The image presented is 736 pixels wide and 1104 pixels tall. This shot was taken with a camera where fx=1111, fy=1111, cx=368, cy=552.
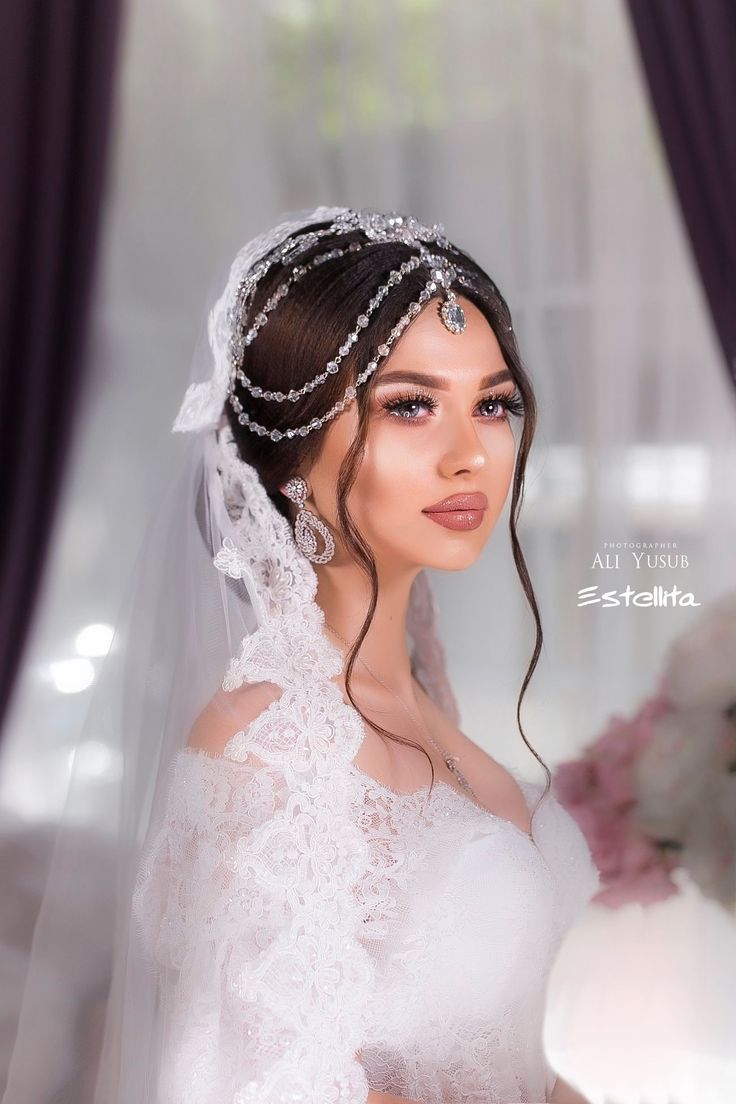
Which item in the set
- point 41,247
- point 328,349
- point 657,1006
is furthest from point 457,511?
point 41,247

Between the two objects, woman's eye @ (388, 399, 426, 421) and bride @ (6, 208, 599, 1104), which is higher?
woman's eye @ (388, 399, 426, 421)

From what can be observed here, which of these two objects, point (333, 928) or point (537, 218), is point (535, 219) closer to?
point (537, 218)

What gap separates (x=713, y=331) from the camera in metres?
2.89

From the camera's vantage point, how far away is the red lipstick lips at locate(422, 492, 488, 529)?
1.52 meters

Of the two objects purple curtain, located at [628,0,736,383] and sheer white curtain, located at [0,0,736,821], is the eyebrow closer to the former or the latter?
sheer white curtain, located at [0,0,736,821]

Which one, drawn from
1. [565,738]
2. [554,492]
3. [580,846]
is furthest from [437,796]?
[554,492]

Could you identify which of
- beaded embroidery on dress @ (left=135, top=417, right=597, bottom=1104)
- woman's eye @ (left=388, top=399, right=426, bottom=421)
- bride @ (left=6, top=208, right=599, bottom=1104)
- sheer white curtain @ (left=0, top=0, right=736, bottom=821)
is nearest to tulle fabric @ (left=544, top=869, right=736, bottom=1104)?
bride @ (left=6, top=208, right=599, bottom=1104)

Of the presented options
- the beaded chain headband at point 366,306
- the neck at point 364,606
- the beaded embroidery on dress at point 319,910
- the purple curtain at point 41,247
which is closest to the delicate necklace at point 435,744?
the neck at point 364,606

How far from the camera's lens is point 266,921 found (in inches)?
51.3

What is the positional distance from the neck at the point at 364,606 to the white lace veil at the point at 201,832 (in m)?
0.11

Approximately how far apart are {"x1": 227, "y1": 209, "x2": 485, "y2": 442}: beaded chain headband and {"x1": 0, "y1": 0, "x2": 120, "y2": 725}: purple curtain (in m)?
1.59

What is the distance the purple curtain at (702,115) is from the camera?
2.81 metres

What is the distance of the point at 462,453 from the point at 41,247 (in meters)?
1.96

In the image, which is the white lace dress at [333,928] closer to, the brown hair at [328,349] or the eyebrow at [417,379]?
the brown hair at [328,349]
